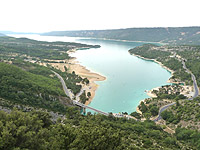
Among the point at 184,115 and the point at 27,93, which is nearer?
the point at 184,115

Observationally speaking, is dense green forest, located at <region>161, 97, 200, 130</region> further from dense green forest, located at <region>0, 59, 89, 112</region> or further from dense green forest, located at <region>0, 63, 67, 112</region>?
dense green forest, located at <region>0, 63, 67, 112</region>

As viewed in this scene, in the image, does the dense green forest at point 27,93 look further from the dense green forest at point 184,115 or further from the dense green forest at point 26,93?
the dense green forest at point 184,115

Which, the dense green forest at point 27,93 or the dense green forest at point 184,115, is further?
the dense green forest at point 27,93

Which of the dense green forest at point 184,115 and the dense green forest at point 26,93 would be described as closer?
the dense green forest at point 184,115

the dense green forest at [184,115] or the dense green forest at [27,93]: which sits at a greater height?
the dense green forest at [27,93]

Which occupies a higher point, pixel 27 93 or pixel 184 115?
pixel 27 93

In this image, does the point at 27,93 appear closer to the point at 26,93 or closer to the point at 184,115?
the point at 26,93

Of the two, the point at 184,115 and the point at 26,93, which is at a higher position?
the point at 26,93

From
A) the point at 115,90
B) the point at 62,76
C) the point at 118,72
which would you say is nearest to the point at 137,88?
the point at 115,90

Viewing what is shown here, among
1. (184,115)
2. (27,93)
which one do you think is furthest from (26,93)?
(184,115)

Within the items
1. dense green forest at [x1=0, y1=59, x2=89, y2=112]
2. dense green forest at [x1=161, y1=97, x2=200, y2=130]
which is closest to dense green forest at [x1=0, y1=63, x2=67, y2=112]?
dense green forest at [x1=0, y1=59, x2=89, y2=112]

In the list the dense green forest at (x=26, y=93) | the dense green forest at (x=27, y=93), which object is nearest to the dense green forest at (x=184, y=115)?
the dense green forest at (x=27, y=93)
